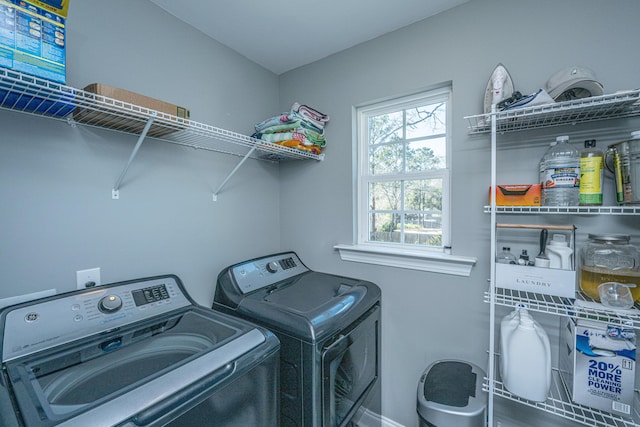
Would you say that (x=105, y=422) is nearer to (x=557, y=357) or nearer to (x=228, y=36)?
(x=557, y=357)

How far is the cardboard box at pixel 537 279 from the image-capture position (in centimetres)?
106

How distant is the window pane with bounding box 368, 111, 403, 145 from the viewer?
1.80 metres

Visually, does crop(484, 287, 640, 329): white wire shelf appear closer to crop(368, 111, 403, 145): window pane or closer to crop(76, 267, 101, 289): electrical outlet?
crop(368, 111, 403, 145): window pane

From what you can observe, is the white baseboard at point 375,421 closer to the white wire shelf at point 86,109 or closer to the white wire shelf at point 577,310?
the white wire shelf at point 577,310

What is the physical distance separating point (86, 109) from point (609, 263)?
2144mm

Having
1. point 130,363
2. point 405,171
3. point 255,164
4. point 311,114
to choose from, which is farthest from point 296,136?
point 130,363

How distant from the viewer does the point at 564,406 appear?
3.80 feet

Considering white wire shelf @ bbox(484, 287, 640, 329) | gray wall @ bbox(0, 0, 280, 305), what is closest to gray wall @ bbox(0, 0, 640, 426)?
gray wall @ bbox(0, 0, 280, 305)

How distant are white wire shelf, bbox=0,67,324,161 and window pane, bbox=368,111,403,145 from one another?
857 mm

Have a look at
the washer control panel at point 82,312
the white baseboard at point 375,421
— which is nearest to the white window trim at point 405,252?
the white baseboard at point 375,421

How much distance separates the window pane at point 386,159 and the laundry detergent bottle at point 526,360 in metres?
1.05

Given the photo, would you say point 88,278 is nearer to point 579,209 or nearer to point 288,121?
point 288,121

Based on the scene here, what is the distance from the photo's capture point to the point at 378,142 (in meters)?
1.88

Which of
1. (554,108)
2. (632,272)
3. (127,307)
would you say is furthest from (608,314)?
(127,307)
